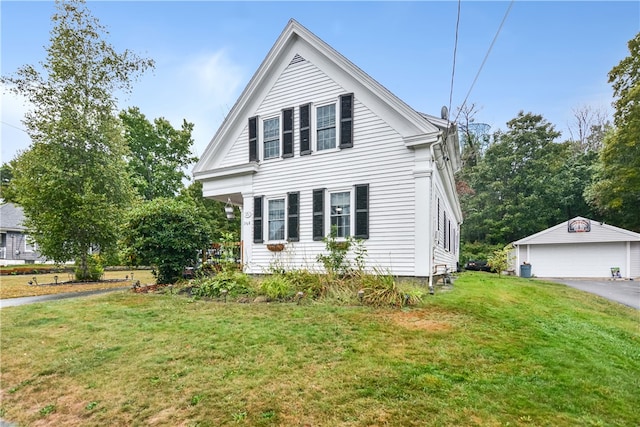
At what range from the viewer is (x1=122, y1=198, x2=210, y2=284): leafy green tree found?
10742 mm

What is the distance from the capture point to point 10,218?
103ft

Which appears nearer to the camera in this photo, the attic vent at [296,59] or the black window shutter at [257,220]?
the attic vent at [296,59]

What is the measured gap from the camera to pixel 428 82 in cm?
1302

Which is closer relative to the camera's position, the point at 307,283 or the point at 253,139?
the point at 307,283

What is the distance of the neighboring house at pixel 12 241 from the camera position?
1186 inches

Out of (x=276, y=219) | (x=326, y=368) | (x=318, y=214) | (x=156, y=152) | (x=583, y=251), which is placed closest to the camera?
(x=326, y=368)

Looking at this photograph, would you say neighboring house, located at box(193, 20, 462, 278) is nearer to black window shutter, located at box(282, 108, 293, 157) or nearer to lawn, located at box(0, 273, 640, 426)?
black window shutter, located at box(282, 108, 293, 157)

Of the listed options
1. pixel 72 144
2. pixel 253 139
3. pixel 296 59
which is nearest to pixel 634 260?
pixel 296 59

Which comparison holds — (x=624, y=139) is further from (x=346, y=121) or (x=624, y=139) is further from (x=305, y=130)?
(x=305, y=130)

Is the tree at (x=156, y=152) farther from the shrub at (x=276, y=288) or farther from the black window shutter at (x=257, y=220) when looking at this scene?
the shrub at (x=276, y=288)

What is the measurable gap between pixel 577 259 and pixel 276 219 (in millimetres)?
21374

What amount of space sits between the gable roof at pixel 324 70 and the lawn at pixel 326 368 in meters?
4.84

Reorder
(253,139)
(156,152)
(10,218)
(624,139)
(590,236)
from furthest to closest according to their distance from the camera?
(10,218) → (156,152) → (624,139) → (590,236) → (253,139)

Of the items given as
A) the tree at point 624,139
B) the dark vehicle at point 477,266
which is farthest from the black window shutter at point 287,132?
the dark vehicle at point 477,266
